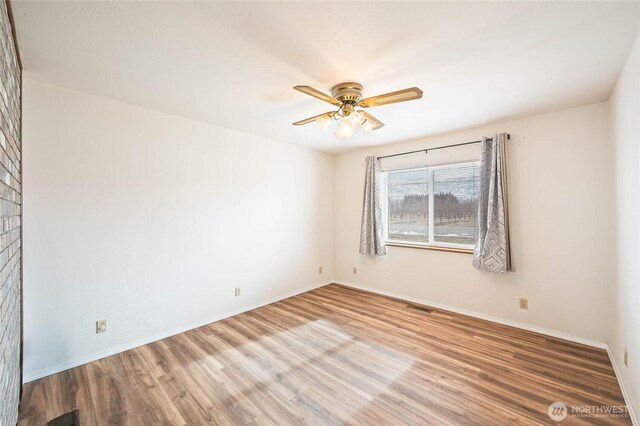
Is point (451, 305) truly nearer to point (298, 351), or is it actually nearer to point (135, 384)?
point (298, 351)

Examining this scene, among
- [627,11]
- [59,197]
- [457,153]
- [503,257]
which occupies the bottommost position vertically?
[503,257]

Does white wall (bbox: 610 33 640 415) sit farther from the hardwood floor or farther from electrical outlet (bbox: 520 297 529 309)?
electrical outlet (bbox: 520 297 529 309)

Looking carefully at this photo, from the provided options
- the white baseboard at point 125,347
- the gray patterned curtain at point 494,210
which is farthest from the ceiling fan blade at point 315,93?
the white baseboard at point 125,347

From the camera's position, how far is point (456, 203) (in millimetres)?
3660

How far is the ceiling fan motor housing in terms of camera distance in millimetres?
2127

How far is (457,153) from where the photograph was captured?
139 inches

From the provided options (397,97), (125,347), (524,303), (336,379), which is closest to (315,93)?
(397,97)

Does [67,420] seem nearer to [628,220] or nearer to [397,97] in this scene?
[397,97]

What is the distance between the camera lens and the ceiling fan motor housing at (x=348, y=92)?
83.7 inches

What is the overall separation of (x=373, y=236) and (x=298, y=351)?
216 cm

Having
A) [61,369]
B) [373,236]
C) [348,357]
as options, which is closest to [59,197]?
[61,369]
